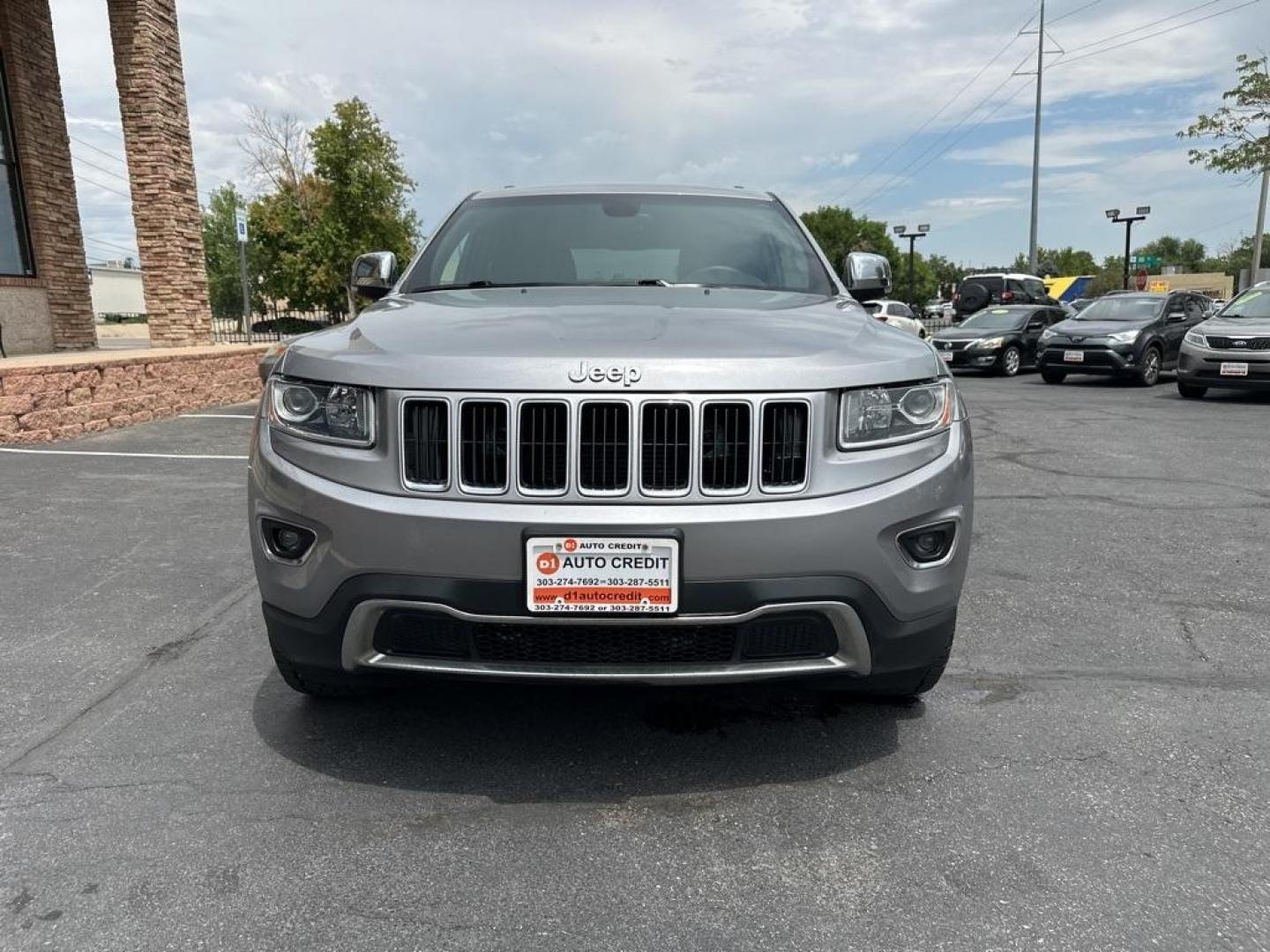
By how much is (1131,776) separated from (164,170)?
46.1 feet

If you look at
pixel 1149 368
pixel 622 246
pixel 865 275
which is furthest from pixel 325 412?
pixel 1149 368

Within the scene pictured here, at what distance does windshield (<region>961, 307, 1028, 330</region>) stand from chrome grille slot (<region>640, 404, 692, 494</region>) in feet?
57.8

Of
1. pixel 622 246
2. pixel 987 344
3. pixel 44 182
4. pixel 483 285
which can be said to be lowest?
pixel 987 344

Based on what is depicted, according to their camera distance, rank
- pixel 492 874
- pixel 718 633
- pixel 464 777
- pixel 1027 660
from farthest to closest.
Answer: pixel 1027 660
pixel 464 777
pixel 718 633
pixel 492 874

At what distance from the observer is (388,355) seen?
237 cm

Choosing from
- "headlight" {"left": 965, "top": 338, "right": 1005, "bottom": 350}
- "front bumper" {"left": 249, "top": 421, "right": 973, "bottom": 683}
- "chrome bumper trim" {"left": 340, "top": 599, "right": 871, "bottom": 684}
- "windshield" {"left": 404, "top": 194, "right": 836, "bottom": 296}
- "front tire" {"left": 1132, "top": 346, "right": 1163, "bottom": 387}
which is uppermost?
"windshield" {"left": 404, "top": 194, "right": 836, "bottom": 296}

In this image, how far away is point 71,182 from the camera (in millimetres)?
14672

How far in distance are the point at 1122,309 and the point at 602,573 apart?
53.4 ft

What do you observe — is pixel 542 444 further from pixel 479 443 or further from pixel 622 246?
pixel 622 246

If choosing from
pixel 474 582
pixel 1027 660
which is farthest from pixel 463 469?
pixel 1027 660

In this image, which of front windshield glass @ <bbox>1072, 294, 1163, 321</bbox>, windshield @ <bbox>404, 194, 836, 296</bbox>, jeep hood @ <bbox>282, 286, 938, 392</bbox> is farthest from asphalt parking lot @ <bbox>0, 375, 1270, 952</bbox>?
front windshield glass @ <bbox>1072, 294, 1163, 321</bbox>

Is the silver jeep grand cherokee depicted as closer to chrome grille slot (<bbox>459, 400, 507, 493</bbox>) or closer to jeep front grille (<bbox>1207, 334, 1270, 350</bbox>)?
chrome grille slot (<bbox>459, 400, 507, 493</bbox>)

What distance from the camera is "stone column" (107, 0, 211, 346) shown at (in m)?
12.5

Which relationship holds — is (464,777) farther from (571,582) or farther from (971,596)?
(971,596)
